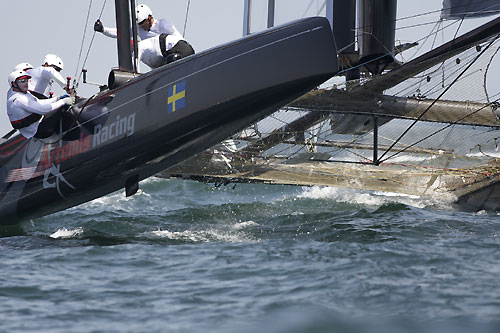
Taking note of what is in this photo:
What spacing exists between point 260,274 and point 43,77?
323 centimetres

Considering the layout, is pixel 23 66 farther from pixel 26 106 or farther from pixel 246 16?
pixel 246 16

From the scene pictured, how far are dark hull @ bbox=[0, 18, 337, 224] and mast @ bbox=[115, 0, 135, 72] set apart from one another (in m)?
0.69

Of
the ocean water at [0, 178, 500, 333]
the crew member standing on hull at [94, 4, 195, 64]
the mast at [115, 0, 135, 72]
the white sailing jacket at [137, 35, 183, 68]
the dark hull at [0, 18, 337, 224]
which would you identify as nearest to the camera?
the ocean water at [0, 178, 500, 333]

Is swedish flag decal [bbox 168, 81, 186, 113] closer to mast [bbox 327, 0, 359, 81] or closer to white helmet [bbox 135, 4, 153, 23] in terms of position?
white helmet [bbox 135, 4, 153, 23]

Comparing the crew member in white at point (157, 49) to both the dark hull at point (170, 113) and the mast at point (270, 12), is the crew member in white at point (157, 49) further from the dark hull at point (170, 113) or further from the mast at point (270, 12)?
the mast at point (270, 12)

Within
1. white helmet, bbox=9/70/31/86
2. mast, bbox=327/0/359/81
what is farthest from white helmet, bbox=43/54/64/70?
mast, bbox=327/0/359/81

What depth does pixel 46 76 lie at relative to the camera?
6.74 m

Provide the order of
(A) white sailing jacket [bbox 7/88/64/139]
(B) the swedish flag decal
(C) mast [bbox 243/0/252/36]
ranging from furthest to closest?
(C) mast [bbox 243/0/252/36] → (A) white sailing jacket [bbox 7/88/64/139] → (B) the swedish flag decal

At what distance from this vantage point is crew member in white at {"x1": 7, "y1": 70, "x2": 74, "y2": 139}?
6.60 m

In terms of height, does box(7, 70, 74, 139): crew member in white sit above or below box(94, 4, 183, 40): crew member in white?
below

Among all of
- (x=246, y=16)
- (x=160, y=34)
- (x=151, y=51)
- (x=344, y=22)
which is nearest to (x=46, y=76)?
(x=151, y=51)

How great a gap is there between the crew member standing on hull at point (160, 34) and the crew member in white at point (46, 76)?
100 cm

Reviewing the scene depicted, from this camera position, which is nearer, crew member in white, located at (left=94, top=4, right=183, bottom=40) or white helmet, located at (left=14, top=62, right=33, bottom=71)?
white helmet, located at (left=14, top=62, right=33, bottom=71)

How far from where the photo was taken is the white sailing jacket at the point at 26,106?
21.6ft
